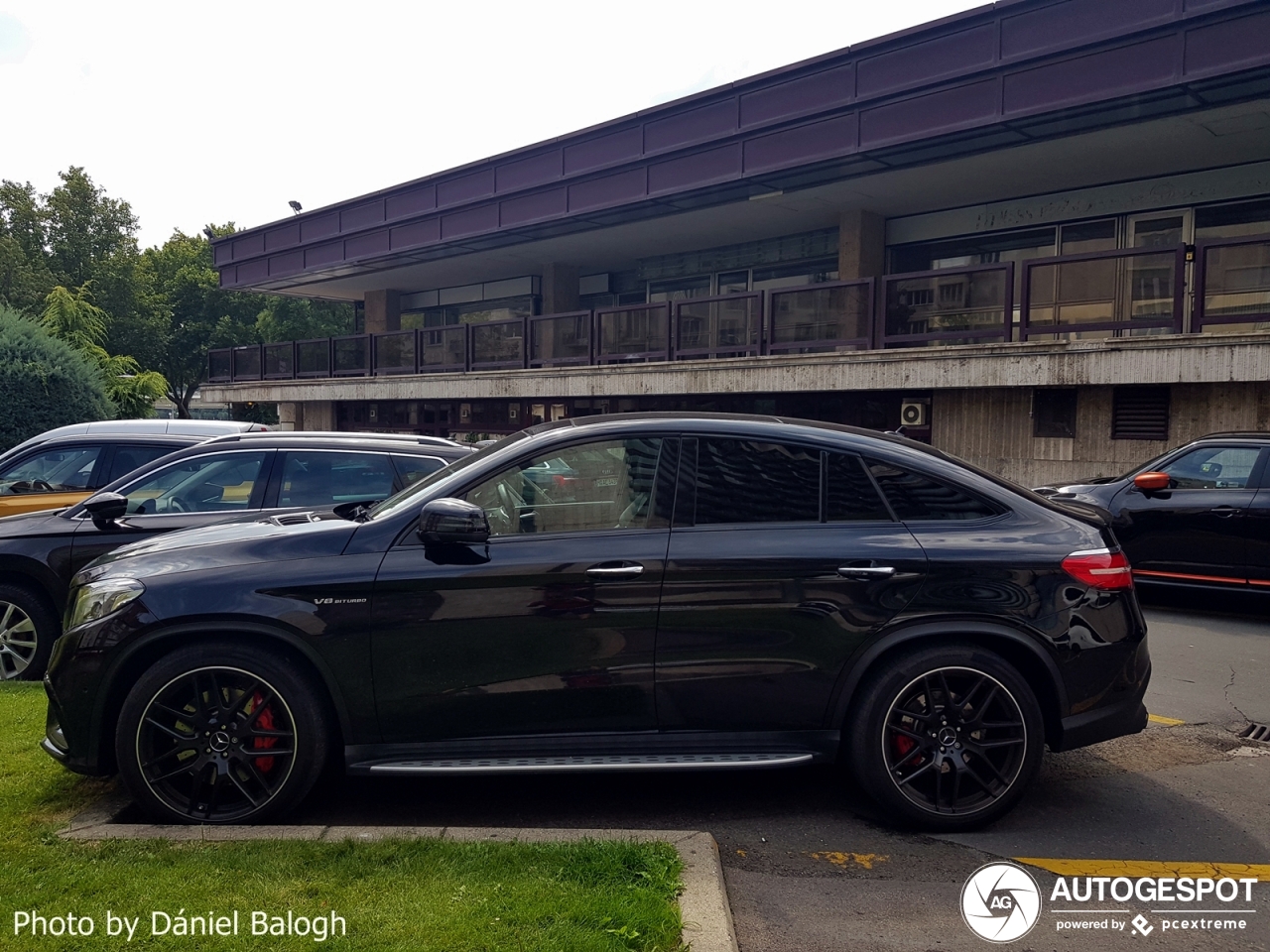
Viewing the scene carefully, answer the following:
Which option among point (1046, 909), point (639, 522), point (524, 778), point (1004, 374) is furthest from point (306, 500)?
point (1004, 374)

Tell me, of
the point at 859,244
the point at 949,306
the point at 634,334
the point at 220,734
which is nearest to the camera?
the point at 220,734

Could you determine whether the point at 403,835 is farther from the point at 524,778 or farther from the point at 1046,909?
the point at 1046,909

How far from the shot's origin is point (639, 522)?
4.15m

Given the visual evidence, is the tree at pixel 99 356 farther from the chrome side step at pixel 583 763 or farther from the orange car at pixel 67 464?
the chrome side step at pixel 583 763

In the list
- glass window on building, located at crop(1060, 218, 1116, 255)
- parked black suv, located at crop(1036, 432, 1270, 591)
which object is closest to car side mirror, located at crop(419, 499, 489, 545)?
parked black suv, located at crop(1036, 432, 1270, 591)

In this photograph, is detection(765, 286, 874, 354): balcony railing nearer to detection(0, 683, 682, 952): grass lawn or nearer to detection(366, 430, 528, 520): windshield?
detection(366, 430, 528, 520): windshield

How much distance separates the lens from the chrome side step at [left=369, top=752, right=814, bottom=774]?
12.9 ft

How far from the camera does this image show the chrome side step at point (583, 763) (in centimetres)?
393

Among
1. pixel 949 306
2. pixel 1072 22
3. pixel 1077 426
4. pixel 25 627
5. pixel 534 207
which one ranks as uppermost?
pixel 1072 22

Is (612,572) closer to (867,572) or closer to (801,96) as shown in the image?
(867,572)

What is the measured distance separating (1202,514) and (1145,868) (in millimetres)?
6123

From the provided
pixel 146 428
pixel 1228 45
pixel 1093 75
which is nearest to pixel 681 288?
pixel 1093 75

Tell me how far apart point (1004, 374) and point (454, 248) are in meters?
14.4

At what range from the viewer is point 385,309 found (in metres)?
30.5
